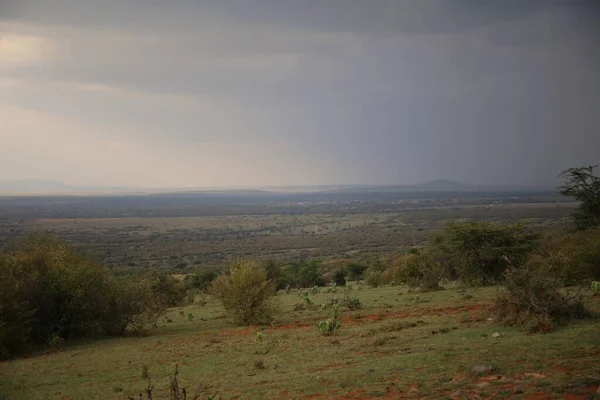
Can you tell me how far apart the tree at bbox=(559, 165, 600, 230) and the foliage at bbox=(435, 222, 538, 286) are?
5894mm

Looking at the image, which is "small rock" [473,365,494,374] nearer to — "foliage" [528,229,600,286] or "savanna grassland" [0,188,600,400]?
"savanna grassland" [0,188,600,400]

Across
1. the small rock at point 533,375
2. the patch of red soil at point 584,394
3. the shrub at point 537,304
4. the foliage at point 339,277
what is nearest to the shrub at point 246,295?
the shrub at point 537,304

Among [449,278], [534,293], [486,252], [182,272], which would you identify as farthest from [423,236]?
[534,293]

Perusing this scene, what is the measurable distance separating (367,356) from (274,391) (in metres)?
4.35

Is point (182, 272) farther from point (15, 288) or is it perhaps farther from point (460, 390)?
point (460, 390)

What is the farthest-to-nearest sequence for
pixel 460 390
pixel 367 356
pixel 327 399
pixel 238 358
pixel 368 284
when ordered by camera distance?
pixel 368 284, pixel 238 358, pixel 367 356, pixel 327 399, pixel 460 390

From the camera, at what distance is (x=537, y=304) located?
16.8 meters

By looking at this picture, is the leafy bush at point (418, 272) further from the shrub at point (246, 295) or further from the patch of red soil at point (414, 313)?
the shrub at point (246, 295)

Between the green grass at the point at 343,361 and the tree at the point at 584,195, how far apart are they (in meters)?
17.6

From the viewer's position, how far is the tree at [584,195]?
37.8m

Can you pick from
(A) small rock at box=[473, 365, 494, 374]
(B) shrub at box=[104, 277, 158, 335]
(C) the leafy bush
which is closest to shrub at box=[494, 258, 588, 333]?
(A) small rock at box=[473, 365, 494, 374]

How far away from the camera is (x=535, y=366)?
39.7ft

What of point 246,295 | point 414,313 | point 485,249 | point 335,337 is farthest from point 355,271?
point 335,337

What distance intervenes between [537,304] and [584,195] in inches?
1050
